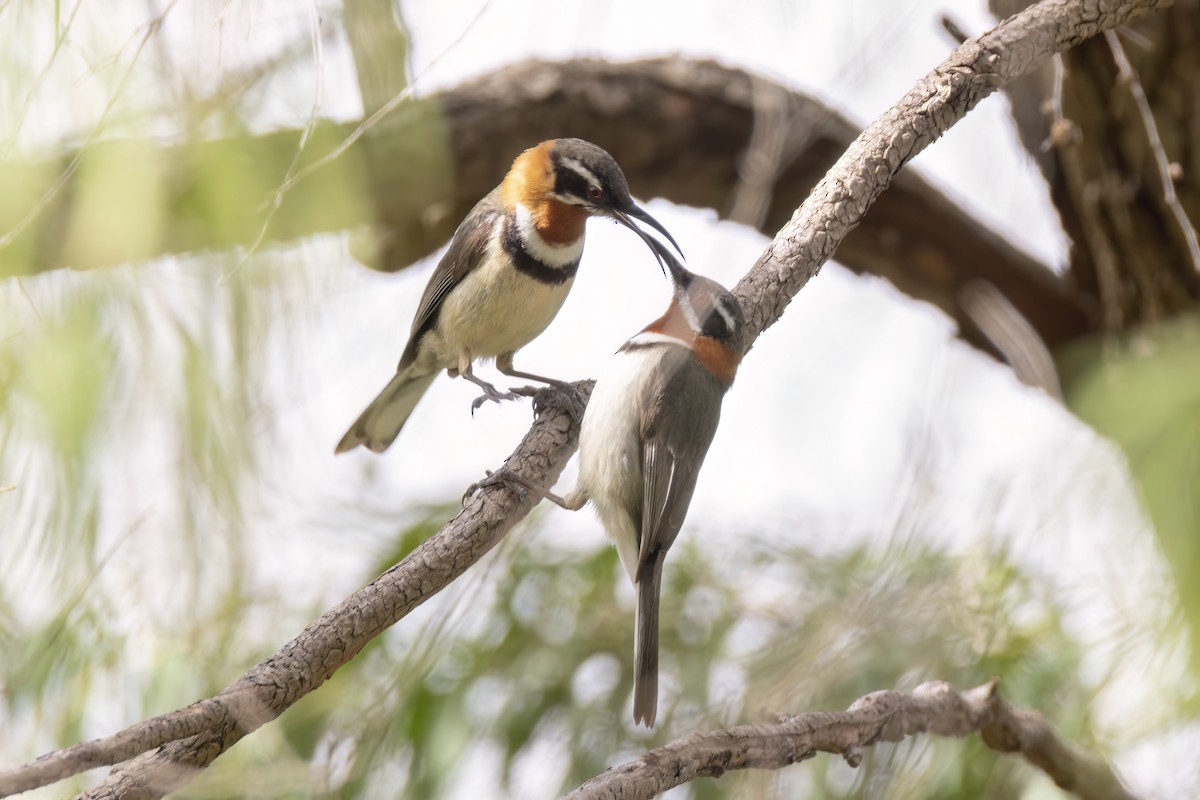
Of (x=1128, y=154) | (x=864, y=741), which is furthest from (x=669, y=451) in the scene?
(x=1128, y=154)

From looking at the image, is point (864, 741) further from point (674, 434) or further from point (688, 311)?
point (688, 311)

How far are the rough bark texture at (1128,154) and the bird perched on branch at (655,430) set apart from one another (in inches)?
55.1

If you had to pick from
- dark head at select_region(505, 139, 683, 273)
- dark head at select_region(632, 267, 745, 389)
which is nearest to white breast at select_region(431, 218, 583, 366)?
dark head at select_region(505, 139, 683, 273)

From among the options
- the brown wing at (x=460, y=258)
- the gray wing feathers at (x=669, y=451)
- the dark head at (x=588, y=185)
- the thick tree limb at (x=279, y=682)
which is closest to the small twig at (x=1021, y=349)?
the gray wing feathers at (x=669, y=451)

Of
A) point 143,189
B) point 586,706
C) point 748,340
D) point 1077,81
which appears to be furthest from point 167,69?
point 1077,81

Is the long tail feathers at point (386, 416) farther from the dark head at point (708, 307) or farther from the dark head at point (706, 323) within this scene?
the dark head at point (708, 307)

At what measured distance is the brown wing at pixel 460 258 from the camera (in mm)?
3588

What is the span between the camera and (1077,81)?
150 inches

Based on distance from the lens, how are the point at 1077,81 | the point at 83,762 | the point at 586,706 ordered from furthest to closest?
the point at 1077,81 → the point at 586,706 → the point at 83,762

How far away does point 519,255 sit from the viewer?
136 inches

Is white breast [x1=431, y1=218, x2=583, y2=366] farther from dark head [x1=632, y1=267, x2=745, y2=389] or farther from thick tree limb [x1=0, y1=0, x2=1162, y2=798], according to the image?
thick tree limb [x1=0, y1=0, x2=1162, y2=798]

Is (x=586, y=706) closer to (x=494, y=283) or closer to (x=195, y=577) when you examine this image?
(x=494, y=283)

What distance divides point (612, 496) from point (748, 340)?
557 mm

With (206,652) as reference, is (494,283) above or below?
above
